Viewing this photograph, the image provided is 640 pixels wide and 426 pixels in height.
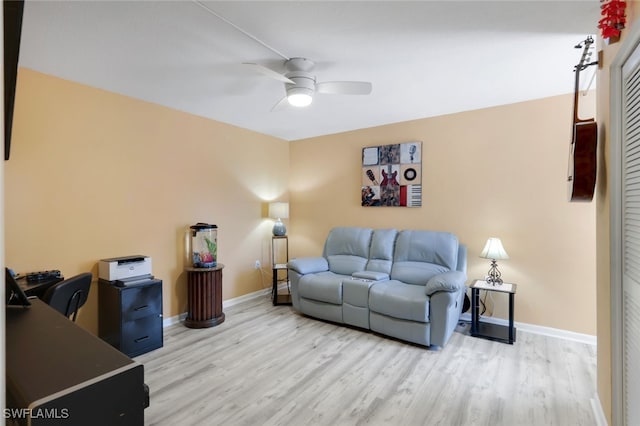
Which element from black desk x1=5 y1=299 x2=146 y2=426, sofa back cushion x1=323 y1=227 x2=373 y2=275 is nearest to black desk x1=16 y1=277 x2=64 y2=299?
black desk x1=5 y1=299 x2=146 y2=426

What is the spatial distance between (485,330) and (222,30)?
3.62 metres

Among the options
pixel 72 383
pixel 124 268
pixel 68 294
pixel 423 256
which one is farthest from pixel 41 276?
pixel 423 256

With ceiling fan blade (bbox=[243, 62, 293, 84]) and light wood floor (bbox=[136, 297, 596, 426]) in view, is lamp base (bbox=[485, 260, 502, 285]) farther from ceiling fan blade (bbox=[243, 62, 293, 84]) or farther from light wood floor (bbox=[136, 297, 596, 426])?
ceiling fan blade (bbox=[243, 62, 293, 84])

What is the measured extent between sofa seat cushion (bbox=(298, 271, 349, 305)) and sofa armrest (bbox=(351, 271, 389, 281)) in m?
0.16

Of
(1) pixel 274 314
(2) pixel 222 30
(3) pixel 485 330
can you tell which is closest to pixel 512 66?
(2) pixel 222 30

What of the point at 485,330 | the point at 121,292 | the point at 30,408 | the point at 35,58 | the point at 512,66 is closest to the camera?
the point at 30,408

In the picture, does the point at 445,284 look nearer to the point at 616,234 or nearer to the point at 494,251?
the point at 494,251

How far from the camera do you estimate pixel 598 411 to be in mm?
1904

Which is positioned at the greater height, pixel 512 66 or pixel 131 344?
pixel 512 66

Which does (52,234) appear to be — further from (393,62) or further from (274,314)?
(393,62)

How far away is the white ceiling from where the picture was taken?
180cm

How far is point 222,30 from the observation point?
2012mm

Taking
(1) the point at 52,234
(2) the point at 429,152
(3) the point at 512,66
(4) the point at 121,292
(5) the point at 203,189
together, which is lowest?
(4) the point at 121,292

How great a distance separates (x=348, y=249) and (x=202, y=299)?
73.9 inches
